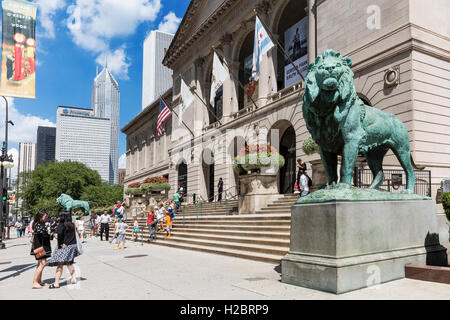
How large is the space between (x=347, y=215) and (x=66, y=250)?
236 inches

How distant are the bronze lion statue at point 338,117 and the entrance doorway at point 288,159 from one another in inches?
721

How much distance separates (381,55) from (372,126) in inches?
448

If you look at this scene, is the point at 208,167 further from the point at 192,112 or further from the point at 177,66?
the point at 177,66

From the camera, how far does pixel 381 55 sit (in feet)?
55.9

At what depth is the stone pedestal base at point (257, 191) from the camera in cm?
1747

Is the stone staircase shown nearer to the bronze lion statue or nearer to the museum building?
the bronze lion statue

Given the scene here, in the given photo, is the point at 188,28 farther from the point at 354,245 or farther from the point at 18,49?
Result: the point at 354,245

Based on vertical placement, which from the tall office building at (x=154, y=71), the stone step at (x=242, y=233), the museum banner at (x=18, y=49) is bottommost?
the stone step at (x=242, y=233)

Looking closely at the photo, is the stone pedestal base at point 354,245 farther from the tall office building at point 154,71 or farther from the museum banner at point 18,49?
the tall office building at point 154,71

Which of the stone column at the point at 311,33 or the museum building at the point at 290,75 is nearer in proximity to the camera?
the museum building at the point at 290,75

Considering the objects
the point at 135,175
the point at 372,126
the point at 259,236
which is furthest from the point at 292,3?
the point at 135,175

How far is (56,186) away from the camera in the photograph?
64.2m

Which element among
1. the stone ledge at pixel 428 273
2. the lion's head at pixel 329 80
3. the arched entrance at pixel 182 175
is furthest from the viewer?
the arched entrance at pixel 182 175

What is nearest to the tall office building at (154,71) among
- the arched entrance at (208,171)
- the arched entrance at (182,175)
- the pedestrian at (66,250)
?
the arched entrance at (182,175)
